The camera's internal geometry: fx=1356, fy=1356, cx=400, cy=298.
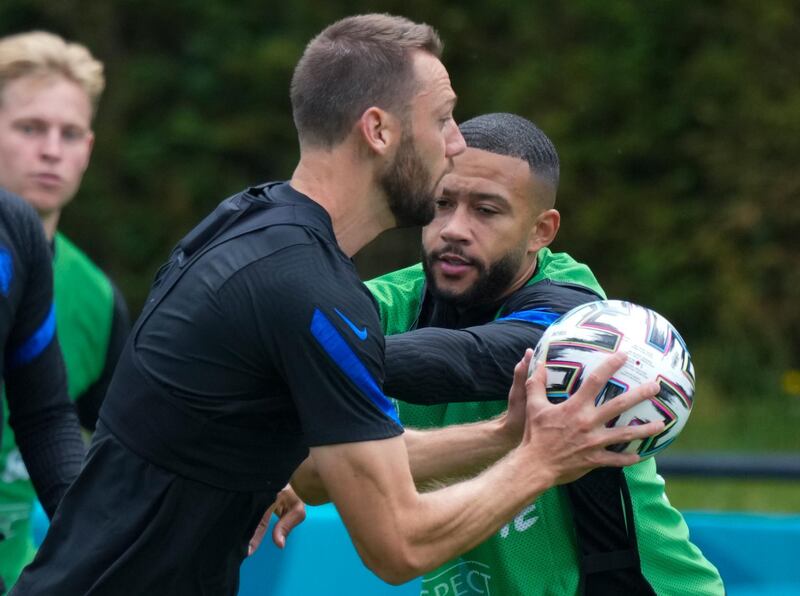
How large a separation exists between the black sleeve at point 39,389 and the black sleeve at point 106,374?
1.47 m

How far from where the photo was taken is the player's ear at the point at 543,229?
3904mm

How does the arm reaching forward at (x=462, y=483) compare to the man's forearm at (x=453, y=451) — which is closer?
the arm reaching forward at (x=462, y=483)

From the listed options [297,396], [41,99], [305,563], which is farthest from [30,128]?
[297,396]

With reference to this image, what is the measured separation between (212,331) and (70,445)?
1.01 metres

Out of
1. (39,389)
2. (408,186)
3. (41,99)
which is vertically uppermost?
(408,186)

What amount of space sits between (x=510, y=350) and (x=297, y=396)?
0.86 metres

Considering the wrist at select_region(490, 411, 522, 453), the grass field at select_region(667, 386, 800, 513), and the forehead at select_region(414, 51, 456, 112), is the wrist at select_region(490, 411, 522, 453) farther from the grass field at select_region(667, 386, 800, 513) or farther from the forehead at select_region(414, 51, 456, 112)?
the grass field at select_region(667, 386, 800, 513)

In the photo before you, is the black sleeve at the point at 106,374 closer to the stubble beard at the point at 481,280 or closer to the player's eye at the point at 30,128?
the player's eye at the point at 30,128

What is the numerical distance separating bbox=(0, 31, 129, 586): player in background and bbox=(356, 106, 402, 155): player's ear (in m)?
2.19

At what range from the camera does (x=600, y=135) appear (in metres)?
11.8

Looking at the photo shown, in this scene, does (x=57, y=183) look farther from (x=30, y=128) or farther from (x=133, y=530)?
(x=133, y=530)

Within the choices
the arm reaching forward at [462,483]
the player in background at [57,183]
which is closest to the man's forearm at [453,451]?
the arm reaching forward at [462,483]

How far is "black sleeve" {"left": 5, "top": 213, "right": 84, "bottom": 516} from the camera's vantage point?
3.54 metres

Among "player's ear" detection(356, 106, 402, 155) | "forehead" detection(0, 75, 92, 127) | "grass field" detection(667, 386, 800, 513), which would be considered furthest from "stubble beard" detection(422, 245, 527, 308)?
"grass field" detection(667, 386, 800, 513)
